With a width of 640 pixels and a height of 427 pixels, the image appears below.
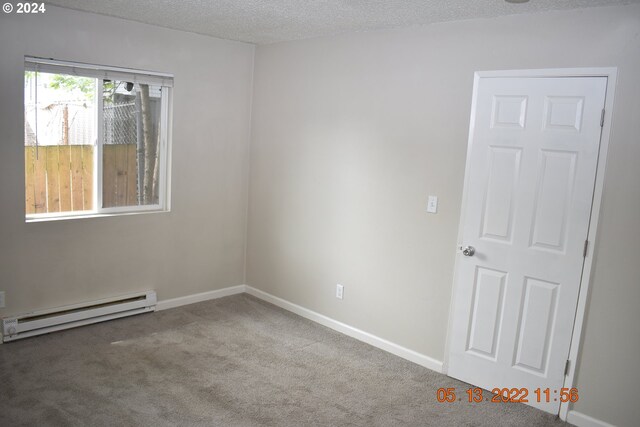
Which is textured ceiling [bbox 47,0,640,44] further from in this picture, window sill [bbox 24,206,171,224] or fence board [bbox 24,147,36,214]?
window sill [bbox 24,206,171,224]

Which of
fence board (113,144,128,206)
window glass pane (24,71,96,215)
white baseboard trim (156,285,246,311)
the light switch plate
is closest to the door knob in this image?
the light switch plate

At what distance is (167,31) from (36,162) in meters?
1.44

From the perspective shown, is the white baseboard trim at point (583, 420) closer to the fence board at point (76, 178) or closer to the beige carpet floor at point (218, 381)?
the beige carpet floor at point (218, 381)

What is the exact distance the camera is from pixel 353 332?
4.18m

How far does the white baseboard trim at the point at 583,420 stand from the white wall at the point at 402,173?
4cm

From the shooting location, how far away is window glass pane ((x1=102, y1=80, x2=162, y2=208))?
13.6 feet

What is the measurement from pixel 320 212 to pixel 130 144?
1.65m

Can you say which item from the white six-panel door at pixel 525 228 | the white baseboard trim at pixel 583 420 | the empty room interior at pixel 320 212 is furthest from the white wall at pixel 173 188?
the white baseboard trim at pixel 583 420

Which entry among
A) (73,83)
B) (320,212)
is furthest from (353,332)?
(73,83)

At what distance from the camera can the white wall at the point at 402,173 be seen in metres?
2.85

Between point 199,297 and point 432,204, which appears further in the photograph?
point 199,297

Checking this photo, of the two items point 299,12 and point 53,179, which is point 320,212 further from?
point 53,179

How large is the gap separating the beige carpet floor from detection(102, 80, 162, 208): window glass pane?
3.42ft

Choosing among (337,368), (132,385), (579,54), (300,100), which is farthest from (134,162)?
(579,54)
